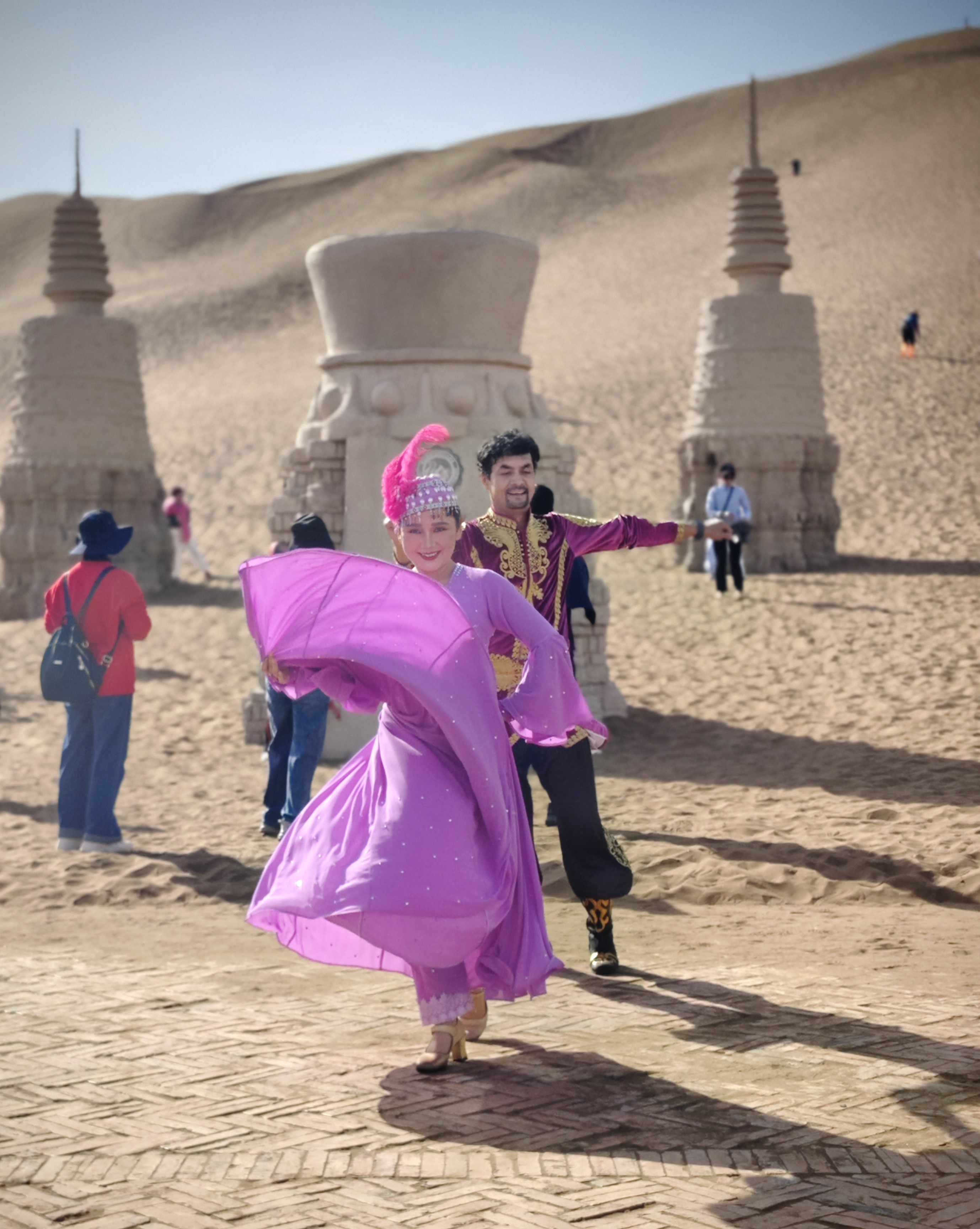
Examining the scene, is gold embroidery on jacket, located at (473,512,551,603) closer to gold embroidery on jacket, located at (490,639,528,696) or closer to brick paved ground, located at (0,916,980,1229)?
gold embroidery on jacket, located at (490,639,528,696)

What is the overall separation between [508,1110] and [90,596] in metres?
4.61

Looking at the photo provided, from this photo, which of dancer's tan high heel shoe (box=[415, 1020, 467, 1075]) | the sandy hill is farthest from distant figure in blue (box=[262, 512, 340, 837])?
the sandy hill

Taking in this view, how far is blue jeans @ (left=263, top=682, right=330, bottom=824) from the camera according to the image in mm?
7992

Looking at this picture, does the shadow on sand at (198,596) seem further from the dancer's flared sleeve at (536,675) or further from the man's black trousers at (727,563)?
the dancer's flared sleeve at (536,675)

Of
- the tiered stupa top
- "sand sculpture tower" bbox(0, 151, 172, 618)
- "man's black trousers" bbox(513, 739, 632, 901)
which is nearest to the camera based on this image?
"man's black trousers" bbox(513, 739, 632, 901)

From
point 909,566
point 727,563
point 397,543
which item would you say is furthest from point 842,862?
point 909,566

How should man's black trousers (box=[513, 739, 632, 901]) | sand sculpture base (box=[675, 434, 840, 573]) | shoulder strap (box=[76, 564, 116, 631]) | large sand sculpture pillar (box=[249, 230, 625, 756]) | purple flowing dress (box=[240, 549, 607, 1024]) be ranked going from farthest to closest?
sand sculpture base (box=[675, 434, 840, 573]) < large sand sculpture pillar (box=[249, 230, 625, 756]) < shoulder strap (box=[76, 564, 116, 631]) < man's black trousers (box=[513, 739, 632, 901]) < purple flowing dress (box=[240, 549, 607, 1024])

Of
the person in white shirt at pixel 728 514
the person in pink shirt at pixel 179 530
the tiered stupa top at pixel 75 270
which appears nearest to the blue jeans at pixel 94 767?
the person in white shirt at pixel 728 514

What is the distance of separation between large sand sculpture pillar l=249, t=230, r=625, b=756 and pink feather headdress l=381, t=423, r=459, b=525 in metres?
5.73

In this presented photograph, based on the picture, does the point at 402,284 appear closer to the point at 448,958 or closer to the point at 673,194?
the point at 448,958

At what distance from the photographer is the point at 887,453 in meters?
25.9

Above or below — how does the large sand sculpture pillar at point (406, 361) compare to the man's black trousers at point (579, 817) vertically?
above

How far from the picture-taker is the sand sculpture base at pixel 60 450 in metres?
19.8

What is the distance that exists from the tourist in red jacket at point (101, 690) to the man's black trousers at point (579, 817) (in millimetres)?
3130
